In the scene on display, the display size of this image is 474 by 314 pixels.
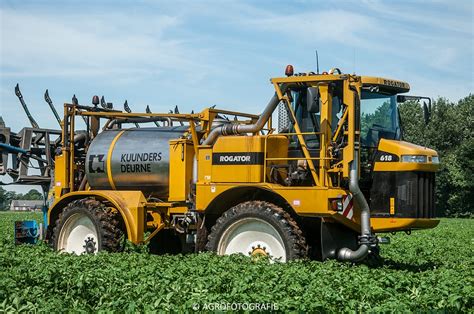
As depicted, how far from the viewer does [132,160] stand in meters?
15.1

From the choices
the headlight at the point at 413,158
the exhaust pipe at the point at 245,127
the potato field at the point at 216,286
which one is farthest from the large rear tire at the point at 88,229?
the headlight at the point at 413,158

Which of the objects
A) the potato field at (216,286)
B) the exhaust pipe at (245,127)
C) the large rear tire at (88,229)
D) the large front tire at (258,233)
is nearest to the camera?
the potato field at (216,286)

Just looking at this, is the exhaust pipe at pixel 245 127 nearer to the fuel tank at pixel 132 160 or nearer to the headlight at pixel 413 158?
the fuel tank at pixel 132 160

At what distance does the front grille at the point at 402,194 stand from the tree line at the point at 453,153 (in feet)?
161

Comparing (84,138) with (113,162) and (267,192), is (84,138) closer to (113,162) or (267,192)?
(113,162)

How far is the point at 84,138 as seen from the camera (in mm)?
16344

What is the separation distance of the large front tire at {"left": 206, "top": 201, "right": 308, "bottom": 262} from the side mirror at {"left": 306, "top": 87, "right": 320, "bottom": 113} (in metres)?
1.73

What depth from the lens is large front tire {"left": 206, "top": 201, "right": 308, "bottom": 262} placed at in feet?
39.4

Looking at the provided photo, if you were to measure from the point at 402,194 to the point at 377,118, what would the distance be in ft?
4.90

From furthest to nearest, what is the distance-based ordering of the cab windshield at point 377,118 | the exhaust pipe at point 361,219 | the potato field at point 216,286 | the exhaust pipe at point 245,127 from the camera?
the exhaust pipe at point 245,127
the cab windshield at point 377,118
the exhaust pipe at point 361,219
the potato field at point 216,286

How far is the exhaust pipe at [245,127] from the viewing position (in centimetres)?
1309

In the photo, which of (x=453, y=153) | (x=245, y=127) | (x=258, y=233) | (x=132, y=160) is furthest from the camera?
(x=453, y=153)

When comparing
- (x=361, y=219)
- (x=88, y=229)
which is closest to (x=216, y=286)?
(x=361, y=219)

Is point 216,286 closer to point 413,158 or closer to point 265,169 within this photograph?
point 265,169
